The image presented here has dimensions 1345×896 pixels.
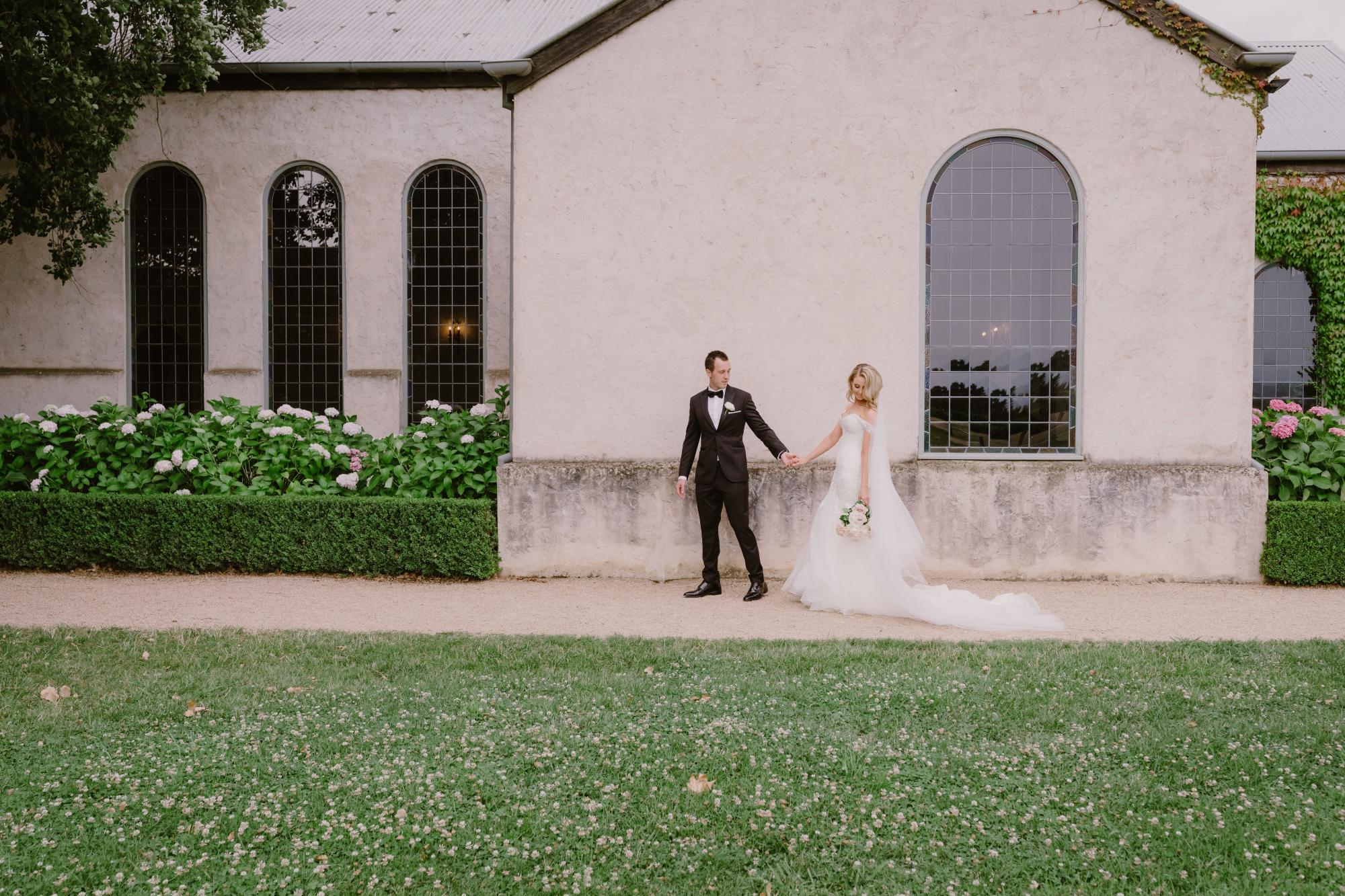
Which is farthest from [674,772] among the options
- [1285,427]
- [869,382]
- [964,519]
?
[1285,427]

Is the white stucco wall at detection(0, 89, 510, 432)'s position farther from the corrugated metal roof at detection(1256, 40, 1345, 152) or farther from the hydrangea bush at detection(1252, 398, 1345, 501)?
the corrugated metal roof at detection(1256, 40, 1345, 152)

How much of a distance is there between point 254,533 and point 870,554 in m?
6.20

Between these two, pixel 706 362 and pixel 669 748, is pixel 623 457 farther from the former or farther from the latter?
pixel 669 748

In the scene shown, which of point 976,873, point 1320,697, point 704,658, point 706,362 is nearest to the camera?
point 976,873

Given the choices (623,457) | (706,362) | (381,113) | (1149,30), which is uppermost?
(381,113)

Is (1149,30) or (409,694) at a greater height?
(1149,30)

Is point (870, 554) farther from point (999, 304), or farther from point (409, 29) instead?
point (409, 29)

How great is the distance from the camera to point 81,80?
8.91 m

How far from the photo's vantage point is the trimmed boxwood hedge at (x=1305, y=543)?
8.01m

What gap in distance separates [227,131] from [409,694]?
11139mm

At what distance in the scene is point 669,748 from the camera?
13.4 feet

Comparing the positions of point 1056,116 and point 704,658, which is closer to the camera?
point 704,658

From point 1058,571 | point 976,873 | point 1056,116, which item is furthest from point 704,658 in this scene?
point 1056,116

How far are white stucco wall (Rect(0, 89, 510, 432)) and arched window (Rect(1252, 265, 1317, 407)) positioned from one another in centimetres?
1237
